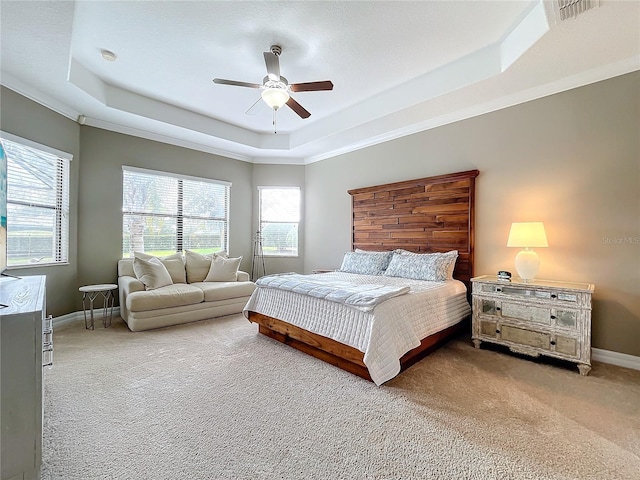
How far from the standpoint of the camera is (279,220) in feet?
20.2

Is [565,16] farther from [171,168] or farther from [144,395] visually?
[171,168]

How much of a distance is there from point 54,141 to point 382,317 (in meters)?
4.61

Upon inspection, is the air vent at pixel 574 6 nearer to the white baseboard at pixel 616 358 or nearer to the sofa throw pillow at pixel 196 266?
the white baseboard at pixel 616 358

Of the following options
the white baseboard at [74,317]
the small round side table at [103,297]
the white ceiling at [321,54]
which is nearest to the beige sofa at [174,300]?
the small round side table at [103,297]

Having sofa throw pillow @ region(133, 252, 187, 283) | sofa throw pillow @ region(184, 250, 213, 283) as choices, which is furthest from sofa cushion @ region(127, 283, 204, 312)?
sofa throw pillow @ region(184, 250, 213, 283)

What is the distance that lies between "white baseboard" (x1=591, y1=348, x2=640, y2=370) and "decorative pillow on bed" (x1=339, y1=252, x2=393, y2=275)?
2363mm

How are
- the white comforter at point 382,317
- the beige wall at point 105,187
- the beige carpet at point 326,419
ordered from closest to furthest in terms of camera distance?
the beige carpet at point 326,419, the white comforter at point 382,317, the beige wall at point 105,187

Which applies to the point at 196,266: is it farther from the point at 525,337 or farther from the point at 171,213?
the point at 525,337

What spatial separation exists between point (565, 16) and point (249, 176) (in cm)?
519

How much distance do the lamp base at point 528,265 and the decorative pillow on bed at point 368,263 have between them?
166cm

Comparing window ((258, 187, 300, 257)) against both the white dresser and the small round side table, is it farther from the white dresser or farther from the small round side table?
the white dresser

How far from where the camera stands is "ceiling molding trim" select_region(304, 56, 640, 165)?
8.95ft

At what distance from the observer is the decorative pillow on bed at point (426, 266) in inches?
141

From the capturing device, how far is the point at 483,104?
359 centimetres
